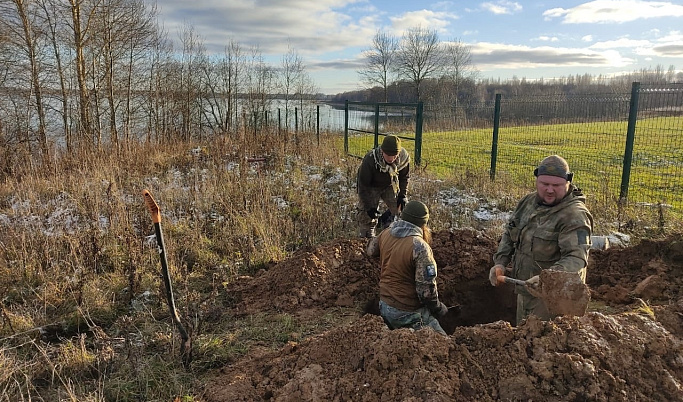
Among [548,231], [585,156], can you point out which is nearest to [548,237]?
[548,231]

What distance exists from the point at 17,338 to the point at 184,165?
8.48 m

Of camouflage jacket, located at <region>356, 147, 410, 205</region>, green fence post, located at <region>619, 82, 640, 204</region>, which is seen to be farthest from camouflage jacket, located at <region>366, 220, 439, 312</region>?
green fence post, located at <region>619, 82, 640, 204</region>

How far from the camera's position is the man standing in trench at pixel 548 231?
295 cm

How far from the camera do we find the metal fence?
758 centimetres

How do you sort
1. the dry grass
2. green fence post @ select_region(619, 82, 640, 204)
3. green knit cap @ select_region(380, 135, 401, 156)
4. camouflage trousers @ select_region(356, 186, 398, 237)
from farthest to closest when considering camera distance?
green fence post @ select_region(619, 82, 640, 204) < camouflage trousers @ select_region(356, 186, 398, 237) < green knit cap @ select_region(380, 135, 401, 156) < the dry grass

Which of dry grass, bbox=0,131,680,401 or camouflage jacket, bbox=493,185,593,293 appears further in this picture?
dry grass, bbox=0,131,680,401

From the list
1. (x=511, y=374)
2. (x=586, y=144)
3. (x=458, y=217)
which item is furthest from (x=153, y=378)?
(x=586, y=144)

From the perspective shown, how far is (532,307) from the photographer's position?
10.8ft

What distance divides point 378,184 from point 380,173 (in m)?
0.20

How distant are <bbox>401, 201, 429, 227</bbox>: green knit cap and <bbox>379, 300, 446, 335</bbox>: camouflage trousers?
75 cm

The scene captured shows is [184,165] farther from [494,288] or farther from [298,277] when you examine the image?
[494,288]

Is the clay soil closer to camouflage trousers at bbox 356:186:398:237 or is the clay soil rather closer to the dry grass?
the dry grass

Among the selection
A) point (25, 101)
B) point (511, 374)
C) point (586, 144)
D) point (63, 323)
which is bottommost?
point (63, 323)

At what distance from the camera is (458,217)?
6930mm
